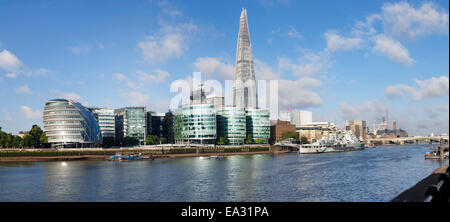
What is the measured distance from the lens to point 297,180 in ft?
178

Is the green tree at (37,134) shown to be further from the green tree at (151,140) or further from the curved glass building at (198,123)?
the curved glass building at (198,123)

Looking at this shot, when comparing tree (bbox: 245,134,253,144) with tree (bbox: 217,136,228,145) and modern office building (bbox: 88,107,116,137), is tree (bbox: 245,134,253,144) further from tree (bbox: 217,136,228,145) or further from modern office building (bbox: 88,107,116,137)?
modern office building (bbox: 88,107,116,137)

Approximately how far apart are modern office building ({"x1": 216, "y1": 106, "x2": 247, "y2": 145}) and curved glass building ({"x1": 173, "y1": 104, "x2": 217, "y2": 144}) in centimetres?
1114

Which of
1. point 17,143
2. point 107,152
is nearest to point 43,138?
point 17,143

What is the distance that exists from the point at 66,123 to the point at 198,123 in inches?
2323

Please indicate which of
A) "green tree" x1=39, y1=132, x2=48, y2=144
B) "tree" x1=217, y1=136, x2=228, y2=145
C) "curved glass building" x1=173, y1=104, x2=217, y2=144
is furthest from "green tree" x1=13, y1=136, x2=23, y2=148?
"tree" x1=217, y1=136, x2=228, y2=145

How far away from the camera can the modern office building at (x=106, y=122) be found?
7357 inches

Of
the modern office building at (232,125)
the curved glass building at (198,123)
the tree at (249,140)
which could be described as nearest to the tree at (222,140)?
the curved glass building at (198,123)

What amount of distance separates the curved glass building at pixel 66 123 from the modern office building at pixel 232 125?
68294 mm

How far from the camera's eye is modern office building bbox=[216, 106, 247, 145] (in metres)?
191
